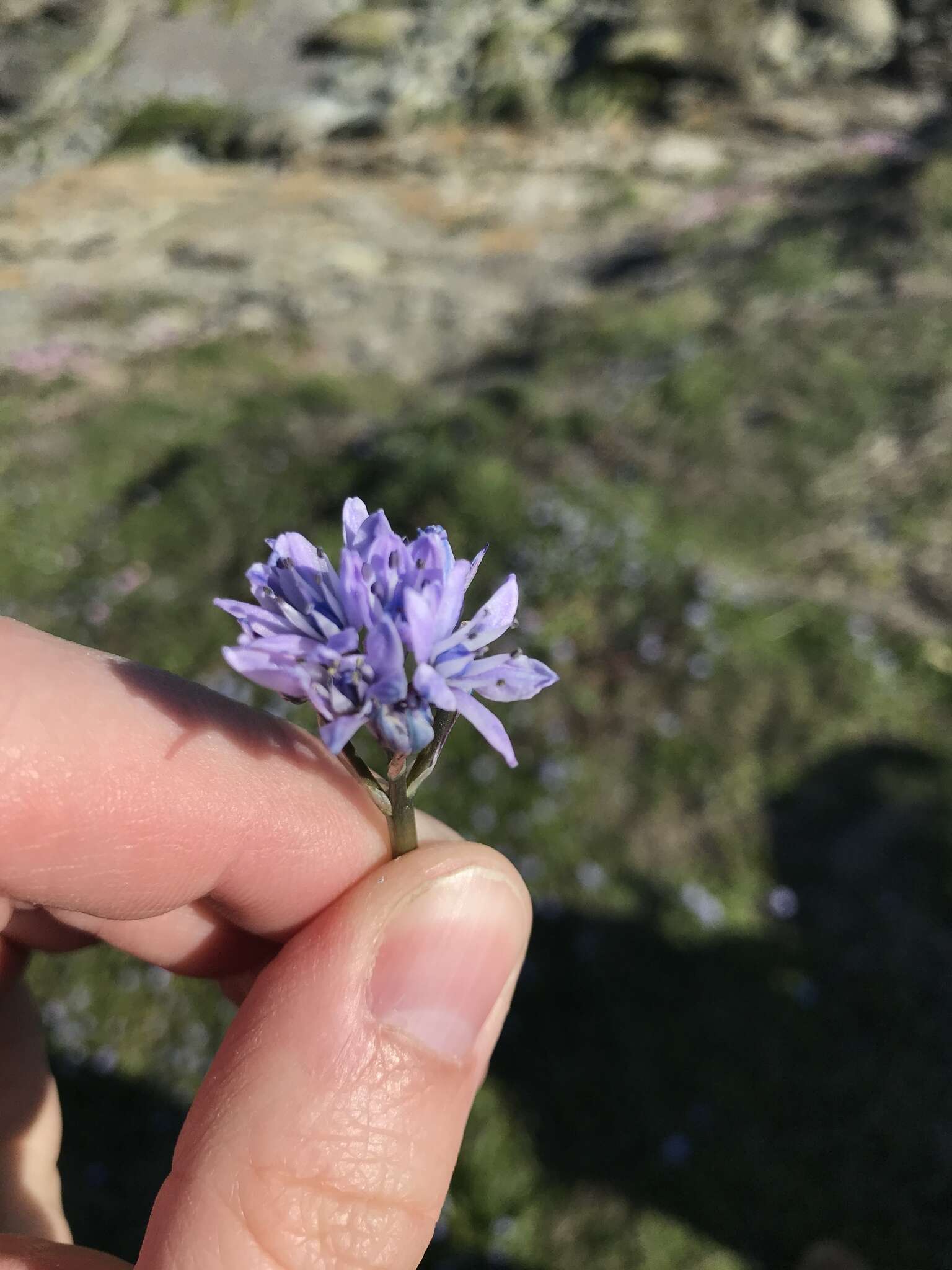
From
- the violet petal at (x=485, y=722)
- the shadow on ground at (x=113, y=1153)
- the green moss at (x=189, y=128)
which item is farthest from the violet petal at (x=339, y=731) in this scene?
the green moss at (x=189, y=128)

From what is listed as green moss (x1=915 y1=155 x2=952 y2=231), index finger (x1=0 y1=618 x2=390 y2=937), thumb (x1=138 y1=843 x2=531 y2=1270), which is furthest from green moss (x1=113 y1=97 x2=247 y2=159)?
thumb (x1=138 y1=843 x2=531 y2=1270)

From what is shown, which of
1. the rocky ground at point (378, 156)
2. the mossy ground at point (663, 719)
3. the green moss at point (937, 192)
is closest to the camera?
the mossy ground at point (663, 719)

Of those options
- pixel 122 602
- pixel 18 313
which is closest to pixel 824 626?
pixel 122 602

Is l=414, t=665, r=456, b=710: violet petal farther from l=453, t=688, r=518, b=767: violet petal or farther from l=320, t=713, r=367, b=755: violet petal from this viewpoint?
l=320, t=713, r=367, b=755: violet petal

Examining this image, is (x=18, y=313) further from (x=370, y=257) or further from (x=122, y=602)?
(x=122, y=602)

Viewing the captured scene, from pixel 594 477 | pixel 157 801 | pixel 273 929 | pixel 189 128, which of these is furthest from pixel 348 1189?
pixel 189 128

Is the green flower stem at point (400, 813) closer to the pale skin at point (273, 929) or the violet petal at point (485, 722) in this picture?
the pale skin at point (273, 929)

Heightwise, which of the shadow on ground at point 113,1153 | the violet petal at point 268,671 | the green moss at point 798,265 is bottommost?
the shadow on ground at point 113,1153
